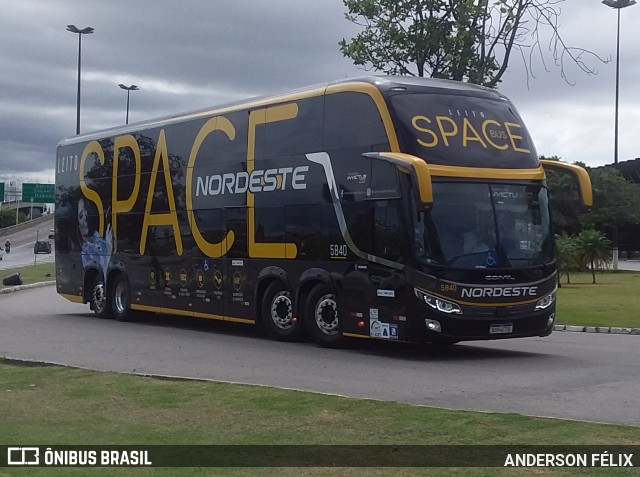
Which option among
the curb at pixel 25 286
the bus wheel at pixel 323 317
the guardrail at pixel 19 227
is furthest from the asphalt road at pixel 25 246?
the bus wheel at pixel 323 317

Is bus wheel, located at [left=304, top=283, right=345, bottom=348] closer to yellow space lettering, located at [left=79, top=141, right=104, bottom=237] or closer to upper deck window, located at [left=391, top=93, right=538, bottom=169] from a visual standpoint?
upper deck window, located at [left=391, top=93, right=538, bottom=169]

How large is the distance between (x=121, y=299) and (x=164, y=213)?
3.18m

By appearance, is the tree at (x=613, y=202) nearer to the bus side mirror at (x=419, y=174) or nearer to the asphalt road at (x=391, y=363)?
the asphalt road at (x=391, y=363)

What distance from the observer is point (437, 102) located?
1554cm

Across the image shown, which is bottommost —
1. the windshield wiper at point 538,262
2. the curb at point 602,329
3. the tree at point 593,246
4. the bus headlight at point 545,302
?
the curb at point 602,329

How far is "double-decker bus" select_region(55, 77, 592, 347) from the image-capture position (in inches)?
582

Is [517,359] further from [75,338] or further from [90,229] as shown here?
[90,229]

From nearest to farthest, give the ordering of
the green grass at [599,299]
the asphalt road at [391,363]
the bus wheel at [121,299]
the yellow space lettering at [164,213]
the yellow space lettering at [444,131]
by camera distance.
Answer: the asphalt road at [391,363]
the yellow space lettering at [444,131]
the yellow space lettering at [164,213]
the bus wheel at [121,299]
the green grass at [599,299]

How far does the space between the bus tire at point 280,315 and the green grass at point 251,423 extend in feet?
20.0

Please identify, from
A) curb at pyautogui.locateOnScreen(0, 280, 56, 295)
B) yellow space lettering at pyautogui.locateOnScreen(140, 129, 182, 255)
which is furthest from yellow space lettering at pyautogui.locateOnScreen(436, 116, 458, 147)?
curb at pyautogui.locateOnScreen(0, 280, 56, 295)

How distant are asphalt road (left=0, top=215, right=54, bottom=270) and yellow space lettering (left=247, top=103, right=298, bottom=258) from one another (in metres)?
52.1

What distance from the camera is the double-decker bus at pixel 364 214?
48.5 feet

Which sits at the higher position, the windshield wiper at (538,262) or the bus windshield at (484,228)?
the bus windshield at (484,228)

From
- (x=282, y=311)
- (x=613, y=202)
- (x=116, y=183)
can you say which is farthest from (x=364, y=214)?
(x=613, y=202)
